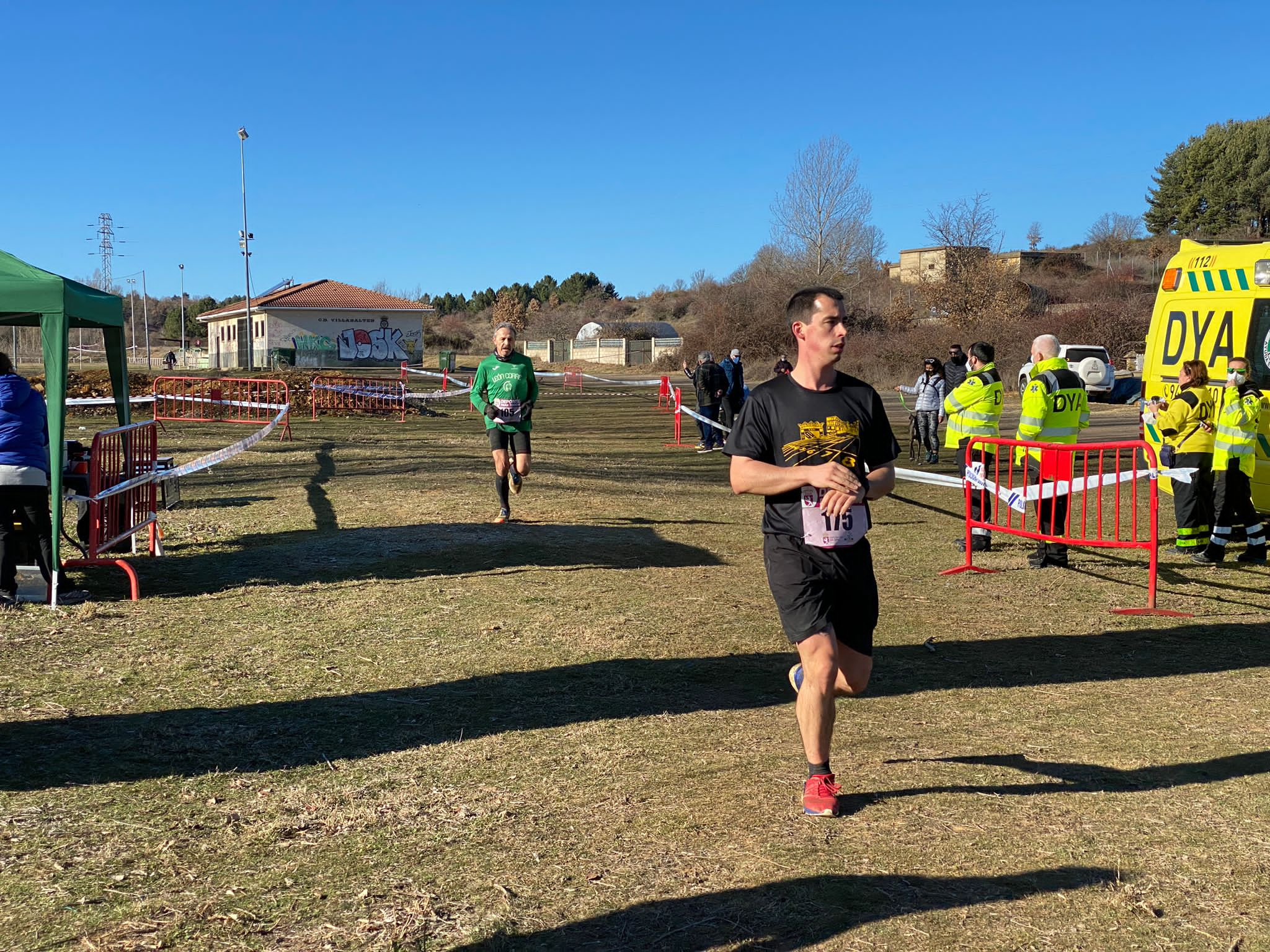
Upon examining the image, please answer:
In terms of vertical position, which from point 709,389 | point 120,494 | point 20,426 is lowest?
point 120,494

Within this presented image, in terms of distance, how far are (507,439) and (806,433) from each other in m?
7.00

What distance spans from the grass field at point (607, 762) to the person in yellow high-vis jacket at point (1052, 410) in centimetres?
47

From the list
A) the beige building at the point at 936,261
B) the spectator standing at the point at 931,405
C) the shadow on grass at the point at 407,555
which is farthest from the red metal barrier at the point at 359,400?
the beige building at the point at 936,261

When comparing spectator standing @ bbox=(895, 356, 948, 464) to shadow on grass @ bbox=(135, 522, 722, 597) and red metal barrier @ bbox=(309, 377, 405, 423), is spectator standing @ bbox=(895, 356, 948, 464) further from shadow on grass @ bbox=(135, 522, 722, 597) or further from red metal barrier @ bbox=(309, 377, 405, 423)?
red metal barrier @ bbox=(309, 377, 405, 423)

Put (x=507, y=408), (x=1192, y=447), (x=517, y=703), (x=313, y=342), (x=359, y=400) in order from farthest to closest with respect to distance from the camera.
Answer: (x=313, y=342) → (x=359, y=400) → (x=507, y=408) → (x=1192, y=447) → (x=517, y=703)

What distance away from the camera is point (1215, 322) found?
10406 mm

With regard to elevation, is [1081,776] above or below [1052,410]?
below

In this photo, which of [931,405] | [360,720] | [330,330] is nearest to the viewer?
[360,720]

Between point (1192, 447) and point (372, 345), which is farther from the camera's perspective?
point (372, 345)

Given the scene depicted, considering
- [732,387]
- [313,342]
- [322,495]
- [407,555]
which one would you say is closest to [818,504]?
[407,555]

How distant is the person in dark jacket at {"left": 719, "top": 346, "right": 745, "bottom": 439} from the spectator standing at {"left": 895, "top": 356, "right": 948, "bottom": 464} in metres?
3.26

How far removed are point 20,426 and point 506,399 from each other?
4.26 metres

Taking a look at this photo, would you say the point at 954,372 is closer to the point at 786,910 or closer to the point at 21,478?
the point at 21,478

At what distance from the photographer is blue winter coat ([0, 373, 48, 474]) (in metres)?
7.57
